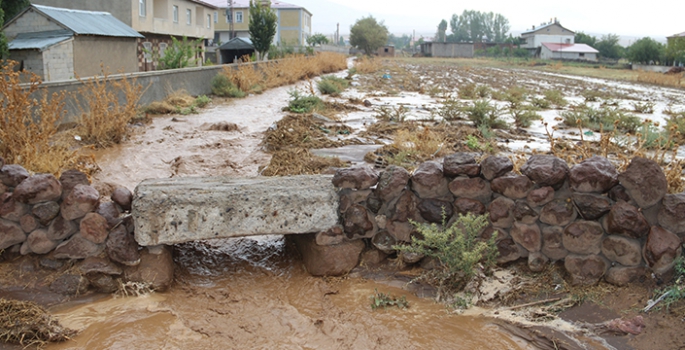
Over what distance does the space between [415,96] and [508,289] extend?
1440 cm

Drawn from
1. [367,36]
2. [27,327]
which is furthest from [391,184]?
[367,36]

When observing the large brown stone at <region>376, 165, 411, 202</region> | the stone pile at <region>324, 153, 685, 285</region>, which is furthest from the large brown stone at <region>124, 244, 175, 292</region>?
the large brown stone at <region>376, 165, 411, 202</region>

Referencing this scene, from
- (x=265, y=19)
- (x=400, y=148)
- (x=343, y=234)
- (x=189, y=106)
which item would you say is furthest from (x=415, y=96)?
(x=265, y=19)

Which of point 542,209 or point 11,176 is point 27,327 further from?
point 542,209

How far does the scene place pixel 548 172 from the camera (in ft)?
13.7

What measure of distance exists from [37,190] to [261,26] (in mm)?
31356

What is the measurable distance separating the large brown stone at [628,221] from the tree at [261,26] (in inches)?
1256

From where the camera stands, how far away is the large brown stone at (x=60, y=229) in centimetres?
410

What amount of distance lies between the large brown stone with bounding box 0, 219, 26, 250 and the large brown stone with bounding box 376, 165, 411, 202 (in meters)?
2.64

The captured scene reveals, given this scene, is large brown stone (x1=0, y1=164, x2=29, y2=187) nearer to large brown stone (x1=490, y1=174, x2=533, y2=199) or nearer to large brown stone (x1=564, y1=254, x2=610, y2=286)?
large brown stone (x1=490, y1=174, x2=533, y2=199)

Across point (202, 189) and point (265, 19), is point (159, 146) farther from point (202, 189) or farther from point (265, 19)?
point (265, 19)

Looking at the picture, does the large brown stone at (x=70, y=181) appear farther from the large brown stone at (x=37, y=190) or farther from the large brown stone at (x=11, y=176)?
the large brown stone at (x=11, y=176)

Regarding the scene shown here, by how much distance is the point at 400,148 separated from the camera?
809cm

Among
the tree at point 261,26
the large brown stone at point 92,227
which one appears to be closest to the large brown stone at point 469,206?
the large brown stone at point 92,227
